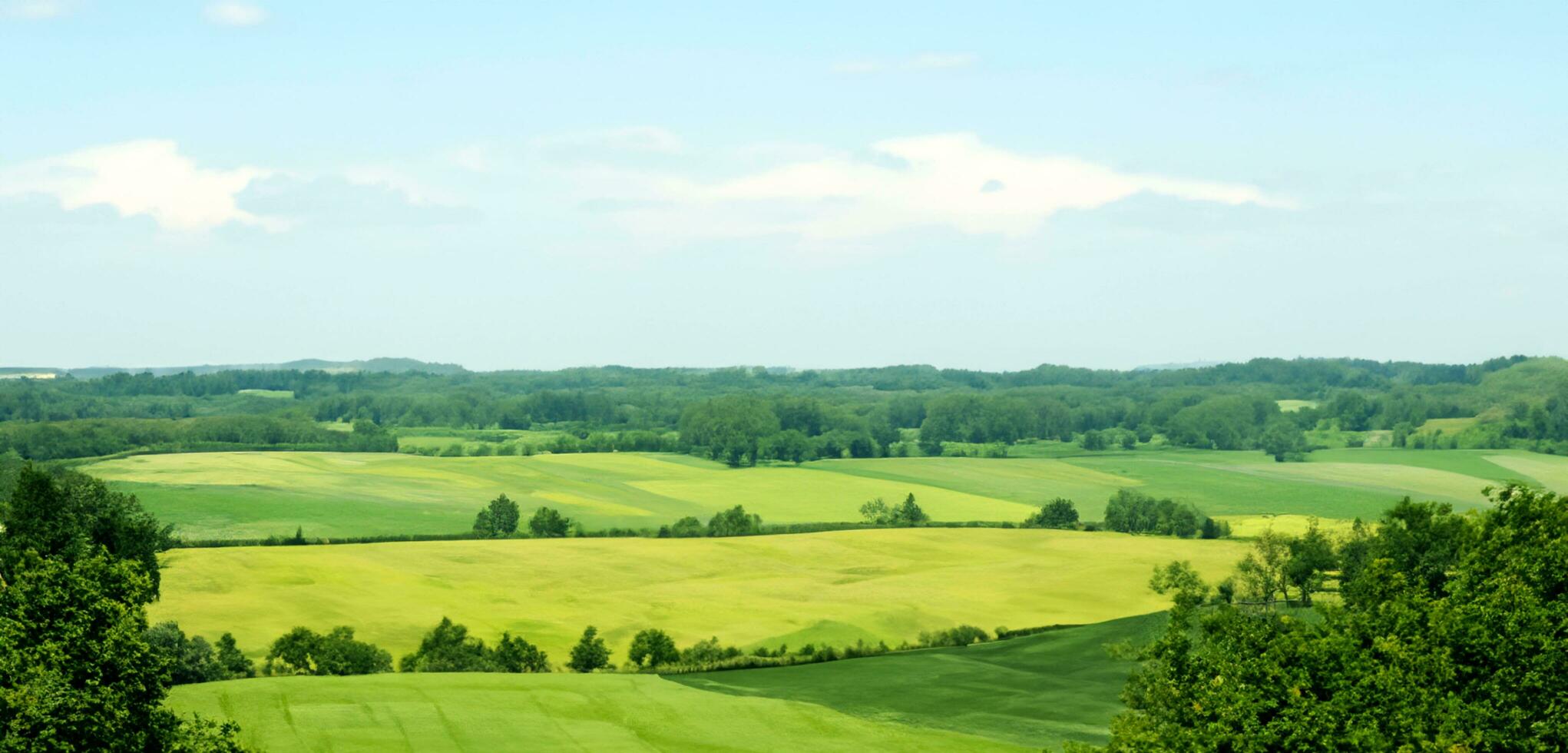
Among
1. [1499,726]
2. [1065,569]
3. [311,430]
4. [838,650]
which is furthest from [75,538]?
[311,430]

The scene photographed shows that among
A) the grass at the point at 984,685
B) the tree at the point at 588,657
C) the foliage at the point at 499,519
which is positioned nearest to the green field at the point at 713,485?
the foliage at the point at 499,519

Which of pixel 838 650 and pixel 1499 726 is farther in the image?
pixel 838 650

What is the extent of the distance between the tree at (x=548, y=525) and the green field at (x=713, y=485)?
7129 mm

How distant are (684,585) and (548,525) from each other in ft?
84.3

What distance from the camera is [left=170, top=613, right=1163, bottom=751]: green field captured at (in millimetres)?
51781

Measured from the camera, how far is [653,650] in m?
72.0

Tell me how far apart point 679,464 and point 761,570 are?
253 feet

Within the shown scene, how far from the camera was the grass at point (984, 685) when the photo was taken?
57750 mm

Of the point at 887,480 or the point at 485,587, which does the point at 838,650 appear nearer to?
the point at 485,587

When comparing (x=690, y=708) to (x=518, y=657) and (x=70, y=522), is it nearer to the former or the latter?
(x=518, y=657)

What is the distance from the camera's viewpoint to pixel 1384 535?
2406 inches

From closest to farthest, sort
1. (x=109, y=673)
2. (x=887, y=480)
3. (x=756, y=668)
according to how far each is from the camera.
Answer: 1. (x=109, y=673)
2. (x=756, y=668)
3. (x=887, y=480)

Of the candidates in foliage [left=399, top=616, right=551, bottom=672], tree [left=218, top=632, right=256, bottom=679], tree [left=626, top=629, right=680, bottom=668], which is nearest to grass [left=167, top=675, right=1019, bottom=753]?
foliage [left=399, top=616, right=551, bottom=672]

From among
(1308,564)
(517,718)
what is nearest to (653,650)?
(517,718)
